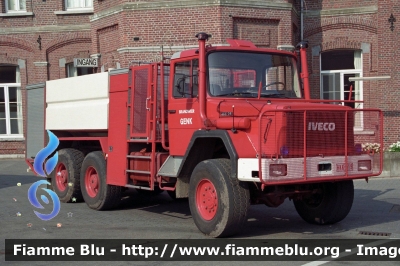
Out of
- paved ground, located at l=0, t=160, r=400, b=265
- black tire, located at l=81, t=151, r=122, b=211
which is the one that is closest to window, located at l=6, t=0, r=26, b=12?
paved ground, located at l=0, t=160, r=400, b=265

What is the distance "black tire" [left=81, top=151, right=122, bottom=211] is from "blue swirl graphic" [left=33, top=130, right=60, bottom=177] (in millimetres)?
755

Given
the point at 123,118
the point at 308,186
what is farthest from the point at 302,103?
the point at 123,118

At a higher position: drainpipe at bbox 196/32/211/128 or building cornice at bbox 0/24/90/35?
building cornice at bbox 0/24/90/35

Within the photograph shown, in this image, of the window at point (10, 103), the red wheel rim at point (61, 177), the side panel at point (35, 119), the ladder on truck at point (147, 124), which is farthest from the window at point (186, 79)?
the window at point (10, 103)

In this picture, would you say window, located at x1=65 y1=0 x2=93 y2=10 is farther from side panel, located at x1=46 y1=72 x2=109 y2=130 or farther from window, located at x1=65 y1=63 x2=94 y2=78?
side panel, located at x1=46 y1=72 x2=109 y2=130

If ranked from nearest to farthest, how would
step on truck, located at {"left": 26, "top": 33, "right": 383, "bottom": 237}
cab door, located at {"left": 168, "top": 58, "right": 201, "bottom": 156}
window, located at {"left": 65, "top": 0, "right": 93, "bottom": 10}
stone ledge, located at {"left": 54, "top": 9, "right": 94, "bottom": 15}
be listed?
1. step on truck, located at {"left": 26, "top": 33, "right": 383, "bottom": 237}
2. cab door, located at {"left": 168, "top": 58, "right": 201, "bottom": 156}
3. stone ledge, located at {"left": 54, "top": 9, "right": 94, "bottom": 15}
4. window, located at {"left": 65, "top": 0, "right": 93, "bottom": 10}

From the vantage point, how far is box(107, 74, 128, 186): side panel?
11.1 metres

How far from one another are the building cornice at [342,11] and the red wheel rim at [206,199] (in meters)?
14.2

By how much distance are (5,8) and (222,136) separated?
18877 mm

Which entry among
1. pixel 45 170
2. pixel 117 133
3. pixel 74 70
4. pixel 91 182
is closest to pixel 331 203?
pixel 117 133

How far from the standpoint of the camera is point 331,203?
9.67m

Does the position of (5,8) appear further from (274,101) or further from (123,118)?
(274,101)

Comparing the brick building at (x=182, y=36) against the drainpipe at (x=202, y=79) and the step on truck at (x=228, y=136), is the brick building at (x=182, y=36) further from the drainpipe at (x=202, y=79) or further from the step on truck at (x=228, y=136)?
the drainpipe at (x=202, y=79)

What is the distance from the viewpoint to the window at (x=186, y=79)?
31.1ft
